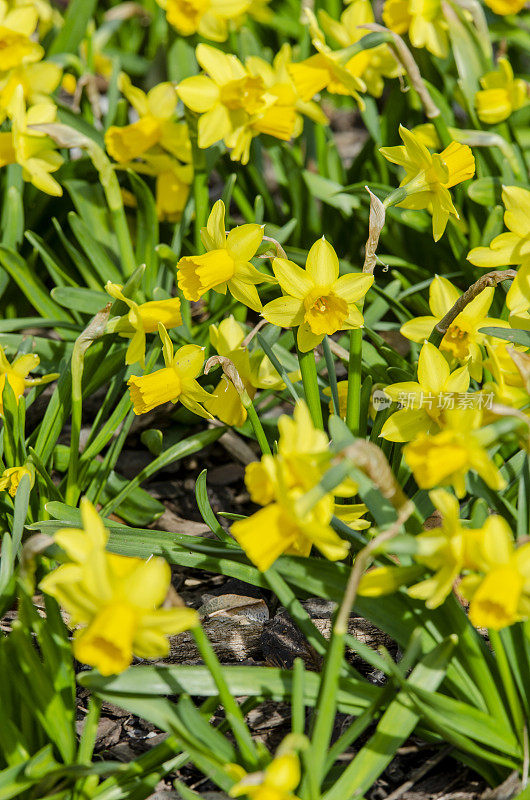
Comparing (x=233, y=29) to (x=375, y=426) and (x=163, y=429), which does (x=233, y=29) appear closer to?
(x=163, y=429)

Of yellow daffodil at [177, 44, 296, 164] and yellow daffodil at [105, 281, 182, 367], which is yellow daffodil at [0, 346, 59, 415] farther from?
yellow daffodil at [177, 44, 296, 164]

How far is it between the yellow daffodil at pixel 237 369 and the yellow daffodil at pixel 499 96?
4.01 feet

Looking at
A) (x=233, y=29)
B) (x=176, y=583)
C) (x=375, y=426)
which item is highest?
(x=233, y=29)

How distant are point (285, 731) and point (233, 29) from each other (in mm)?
2385

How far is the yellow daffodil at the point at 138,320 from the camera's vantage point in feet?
5.71

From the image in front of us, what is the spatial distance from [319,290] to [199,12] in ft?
4.56

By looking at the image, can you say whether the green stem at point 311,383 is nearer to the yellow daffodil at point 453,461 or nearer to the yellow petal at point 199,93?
the yellow daffodil at point 453,461

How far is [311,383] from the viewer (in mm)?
1710

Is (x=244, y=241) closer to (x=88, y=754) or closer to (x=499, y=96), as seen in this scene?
(x=88, y=754)

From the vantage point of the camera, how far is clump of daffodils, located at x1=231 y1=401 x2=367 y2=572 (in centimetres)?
118

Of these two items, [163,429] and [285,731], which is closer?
[285,731]

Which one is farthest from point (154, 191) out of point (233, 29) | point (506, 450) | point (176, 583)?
point (506, 450)

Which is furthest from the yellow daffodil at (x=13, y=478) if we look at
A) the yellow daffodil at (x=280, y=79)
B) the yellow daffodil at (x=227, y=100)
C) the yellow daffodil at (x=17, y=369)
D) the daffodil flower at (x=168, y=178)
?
the yellow daffodil at (x=280, y=79)

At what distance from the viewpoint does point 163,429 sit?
7.68ft
